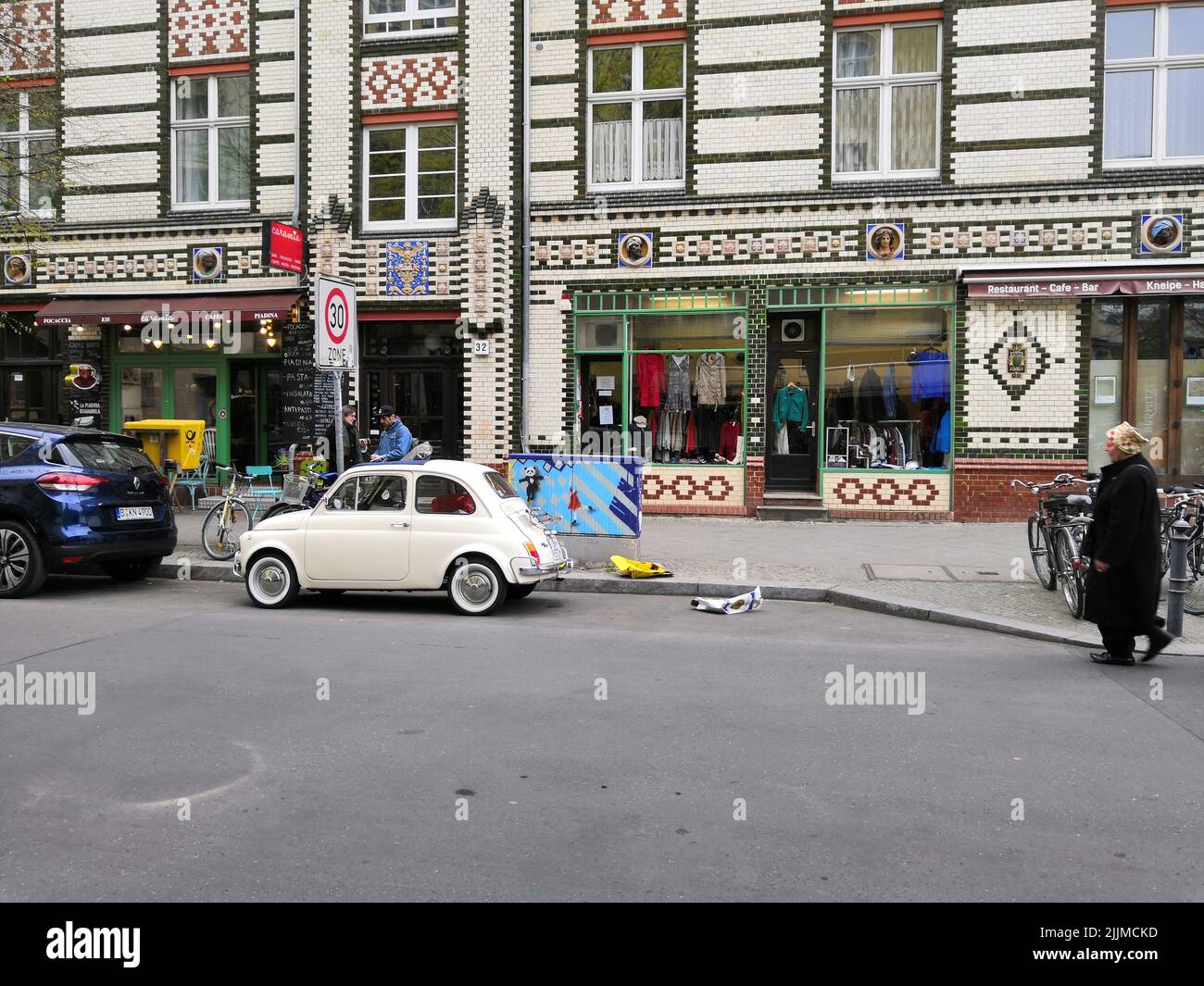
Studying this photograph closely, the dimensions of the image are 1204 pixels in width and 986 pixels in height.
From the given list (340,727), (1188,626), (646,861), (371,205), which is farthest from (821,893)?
(371,205)

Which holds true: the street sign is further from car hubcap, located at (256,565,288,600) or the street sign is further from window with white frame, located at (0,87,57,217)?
window with white frame, located at (0,87,57,217)

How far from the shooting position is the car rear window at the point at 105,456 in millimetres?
10359

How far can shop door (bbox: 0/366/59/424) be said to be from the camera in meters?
18.8

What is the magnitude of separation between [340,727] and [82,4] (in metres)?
17.5

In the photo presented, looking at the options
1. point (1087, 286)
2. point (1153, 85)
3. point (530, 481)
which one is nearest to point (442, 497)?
point (530, 481)

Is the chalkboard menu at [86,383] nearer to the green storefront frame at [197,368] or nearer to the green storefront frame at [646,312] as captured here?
the green storefront frame at [197,368]

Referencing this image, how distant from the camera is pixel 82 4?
59.0 ft

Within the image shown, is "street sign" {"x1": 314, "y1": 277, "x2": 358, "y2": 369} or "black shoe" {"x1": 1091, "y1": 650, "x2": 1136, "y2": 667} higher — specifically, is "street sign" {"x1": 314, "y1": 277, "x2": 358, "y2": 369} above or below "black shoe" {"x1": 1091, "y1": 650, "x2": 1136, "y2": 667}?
above

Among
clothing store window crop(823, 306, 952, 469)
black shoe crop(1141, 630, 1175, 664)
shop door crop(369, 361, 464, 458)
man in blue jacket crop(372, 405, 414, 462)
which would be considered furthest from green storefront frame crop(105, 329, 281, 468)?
black shoe crop(1141, 630, 1175, 664)

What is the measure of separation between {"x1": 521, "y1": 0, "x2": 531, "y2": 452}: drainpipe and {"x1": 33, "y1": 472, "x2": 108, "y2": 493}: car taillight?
24.9 feet

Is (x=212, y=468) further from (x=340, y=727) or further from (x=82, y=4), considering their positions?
(x=340, y=727)

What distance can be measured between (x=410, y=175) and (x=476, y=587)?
1015 cm
